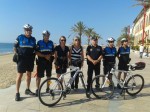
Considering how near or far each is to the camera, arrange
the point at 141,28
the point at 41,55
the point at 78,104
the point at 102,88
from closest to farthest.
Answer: the point at 78,104
the point at 41,55
the point at 102,88
the point at 141,28

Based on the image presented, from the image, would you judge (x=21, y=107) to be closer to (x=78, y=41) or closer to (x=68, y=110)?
(x=68, y=110)

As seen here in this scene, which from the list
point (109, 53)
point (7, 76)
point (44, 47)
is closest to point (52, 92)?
point (44, 47)

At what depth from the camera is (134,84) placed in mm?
8242

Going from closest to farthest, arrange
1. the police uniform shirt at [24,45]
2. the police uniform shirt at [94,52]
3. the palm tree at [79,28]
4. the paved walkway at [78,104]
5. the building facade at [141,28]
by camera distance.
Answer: the paved walkway at [78,104] → the police uniform shirt at [24,45] → the police uniform shirt at [94,52] → the building facade at [141,28] → the palm tree at [79,28]

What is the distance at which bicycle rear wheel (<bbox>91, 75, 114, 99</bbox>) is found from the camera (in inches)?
301

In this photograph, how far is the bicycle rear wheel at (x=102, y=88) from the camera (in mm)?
7645

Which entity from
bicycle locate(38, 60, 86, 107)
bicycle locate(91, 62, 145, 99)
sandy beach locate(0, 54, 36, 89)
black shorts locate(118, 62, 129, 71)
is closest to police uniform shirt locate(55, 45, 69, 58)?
bicycle locate(38, 60, 86, 107)

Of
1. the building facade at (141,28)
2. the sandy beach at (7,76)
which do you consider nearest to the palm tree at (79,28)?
the building facade at (141,28)

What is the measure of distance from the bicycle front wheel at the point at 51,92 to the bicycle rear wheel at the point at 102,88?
1.08 metres

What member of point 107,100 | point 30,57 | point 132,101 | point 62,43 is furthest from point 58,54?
point 132,101

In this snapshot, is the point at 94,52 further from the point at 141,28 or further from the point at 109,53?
the point at 141,28

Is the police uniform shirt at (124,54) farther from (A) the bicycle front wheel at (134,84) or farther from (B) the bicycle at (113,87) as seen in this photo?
(A) the bicycle front wheel at (134,84)

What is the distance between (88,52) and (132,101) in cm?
198

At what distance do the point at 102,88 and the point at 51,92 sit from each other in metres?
1.68
